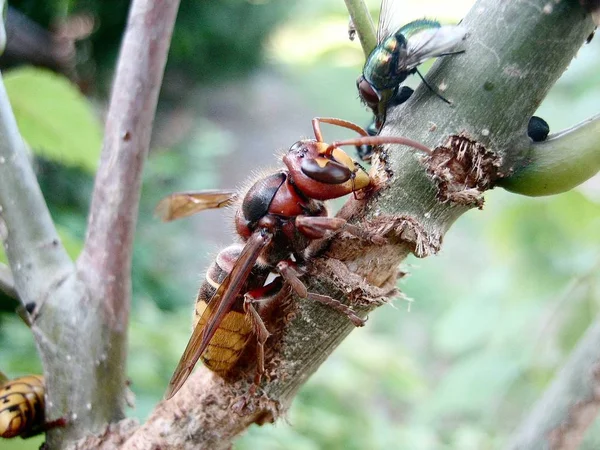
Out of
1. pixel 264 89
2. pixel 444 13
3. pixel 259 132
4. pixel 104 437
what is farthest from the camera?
pixel 264 89

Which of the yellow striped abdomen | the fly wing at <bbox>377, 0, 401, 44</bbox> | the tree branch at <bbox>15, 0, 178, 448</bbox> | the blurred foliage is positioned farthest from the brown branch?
the blurred foliage

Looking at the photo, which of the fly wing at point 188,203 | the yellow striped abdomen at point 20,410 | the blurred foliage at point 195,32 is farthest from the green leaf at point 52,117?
the blurred foliage at point 195,32

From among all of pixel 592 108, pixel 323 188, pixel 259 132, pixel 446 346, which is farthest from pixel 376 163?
pixel 259 132

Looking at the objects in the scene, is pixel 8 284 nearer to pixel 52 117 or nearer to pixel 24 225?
pixel 24 225

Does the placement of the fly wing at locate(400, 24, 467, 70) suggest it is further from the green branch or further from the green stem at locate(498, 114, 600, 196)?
the green branch

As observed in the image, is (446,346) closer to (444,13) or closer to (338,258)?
(444,13)

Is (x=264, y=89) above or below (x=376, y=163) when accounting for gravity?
above

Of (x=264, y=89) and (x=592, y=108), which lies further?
(x=264, y=89)
